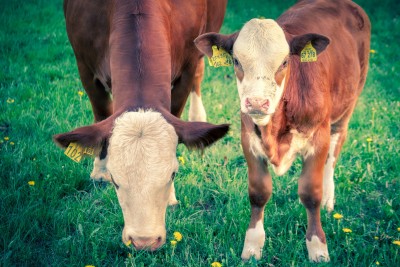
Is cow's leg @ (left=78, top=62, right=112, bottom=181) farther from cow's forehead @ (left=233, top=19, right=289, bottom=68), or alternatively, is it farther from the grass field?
cow's forehead @ (left=233, top=19, right=289, bottom=68)

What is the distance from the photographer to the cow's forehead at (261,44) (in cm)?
300

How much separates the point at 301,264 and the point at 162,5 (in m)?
2.37

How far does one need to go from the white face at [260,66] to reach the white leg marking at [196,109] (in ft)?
9.14

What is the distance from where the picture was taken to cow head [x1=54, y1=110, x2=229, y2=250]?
9.87 ft

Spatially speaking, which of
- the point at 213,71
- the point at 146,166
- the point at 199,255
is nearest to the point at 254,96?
the point at 146,166

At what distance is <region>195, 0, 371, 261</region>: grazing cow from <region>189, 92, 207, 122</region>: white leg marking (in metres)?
2.10

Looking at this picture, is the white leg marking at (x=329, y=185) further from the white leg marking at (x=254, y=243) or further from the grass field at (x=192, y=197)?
the white leg marking at (x=254, y=243)

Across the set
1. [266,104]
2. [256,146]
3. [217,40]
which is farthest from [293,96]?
[217,40]

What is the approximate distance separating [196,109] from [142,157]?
3.02 metres

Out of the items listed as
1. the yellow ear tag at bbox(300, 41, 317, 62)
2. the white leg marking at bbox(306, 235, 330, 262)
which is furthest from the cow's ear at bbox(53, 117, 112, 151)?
the white leg marking at bbox(306, 235, 330, 262)

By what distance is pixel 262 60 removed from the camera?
299 centimetres

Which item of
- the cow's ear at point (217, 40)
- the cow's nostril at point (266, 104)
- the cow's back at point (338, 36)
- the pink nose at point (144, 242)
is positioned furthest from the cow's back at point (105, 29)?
the pink nose at point (144, 242)

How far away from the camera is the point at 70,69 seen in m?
7.15

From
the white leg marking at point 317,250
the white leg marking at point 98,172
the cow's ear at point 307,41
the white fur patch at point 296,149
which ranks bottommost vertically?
the white leg marking at point 317,250
